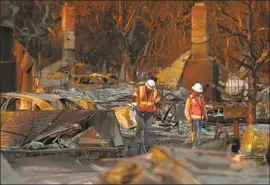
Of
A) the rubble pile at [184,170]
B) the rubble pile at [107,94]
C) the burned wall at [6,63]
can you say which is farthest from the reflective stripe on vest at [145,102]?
the rubble pile at [107,94]

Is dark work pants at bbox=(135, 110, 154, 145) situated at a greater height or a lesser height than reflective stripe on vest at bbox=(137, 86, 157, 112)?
lesser

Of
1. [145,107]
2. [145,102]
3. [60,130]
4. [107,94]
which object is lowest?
[107,94]

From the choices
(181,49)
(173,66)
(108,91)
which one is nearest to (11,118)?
(108,91)

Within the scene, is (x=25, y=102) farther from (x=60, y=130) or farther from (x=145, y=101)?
(x=145, y=101)

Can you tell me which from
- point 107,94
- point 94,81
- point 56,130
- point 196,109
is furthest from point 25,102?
point 94,81

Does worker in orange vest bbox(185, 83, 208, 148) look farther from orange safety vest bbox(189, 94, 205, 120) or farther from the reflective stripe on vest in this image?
the reflective stripe on vest

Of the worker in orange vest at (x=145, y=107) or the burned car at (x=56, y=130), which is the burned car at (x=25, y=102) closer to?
the burned car at (x=56, y=130)

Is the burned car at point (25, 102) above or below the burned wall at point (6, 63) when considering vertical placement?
below

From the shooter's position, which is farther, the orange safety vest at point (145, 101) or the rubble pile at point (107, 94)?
the rubble pile at point (107, 94)

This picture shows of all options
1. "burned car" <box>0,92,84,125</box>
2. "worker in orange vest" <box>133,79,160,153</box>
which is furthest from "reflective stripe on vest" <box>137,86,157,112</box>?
"burned car" <box>0,92,84,125</box>

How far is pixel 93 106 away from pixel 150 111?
168 inches

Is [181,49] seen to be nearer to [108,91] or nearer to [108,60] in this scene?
[108,60]

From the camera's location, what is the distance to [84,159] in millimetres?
12727

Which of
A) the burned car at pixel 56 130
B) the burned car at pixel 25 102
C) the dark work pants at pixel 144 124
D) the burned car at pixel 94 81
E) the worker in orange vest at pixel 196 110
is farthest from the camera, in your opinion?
the burned car at pixel 94 81
